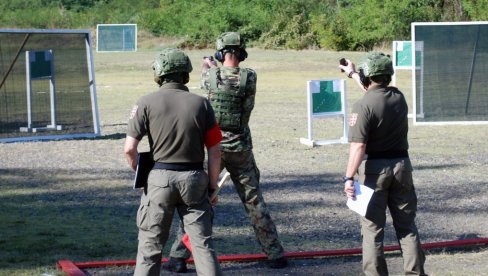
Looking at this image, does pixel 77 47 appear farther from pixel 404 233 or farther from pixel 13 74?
pixel 404 233

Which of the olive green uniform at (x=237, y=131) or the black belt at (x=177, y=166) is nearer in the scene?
the black belt at (x=177, y=166)

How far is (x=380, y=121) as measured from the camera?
7.37 m

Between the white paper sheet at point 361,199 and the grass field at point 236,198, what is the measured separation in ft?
5.06

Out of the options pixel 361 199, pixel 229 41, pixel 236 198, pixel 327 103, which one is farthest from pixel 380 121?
pixel 327 103

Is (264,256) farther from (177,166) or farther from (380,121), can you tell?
(177,166)

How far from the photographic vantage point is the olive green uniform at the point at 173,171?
6.52 m

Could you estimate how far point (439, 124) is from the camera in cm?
2052

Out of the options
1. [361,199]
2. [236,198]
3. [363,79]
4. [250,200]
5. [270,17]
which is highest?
[270,17]

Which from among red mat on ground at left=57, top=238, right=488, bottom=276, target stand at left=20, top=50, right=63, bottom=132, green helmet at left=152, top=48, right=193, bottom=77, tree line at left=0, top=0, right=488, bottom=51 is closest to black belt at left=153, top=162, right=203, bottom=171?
green helmet at left=152, top=48, right=193, bottom=77

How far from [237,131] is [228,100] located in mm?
276

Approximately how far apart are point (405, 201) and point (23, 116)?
481 inches

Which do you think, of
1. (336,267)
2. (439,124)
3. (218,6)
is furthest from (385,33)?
(336,267)

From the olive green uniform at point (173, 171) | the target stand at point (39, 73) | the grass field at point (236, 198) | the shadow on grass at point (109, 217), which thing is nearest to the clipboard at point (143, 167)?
the olive green uniform at point (173, 171)

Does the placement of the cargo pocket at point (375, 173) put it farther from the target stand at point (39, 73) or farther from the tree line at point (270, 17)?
the tree line at point (270, 17)
